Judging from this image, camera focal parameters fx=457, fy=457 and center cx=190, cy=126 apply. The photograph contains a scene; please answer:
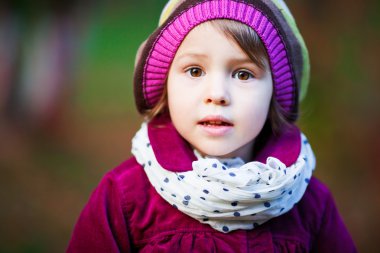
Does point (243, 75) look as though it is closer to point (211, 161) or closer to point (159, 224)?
point (211, 161)

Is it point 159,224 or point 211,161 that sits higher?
point 211,161

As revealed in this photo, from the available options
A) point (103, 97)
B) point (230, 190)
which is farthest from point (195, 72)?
point (103, 97)

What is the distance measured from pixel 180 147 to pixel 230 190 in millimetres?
197

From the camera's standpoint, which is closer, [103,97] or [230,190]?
[230,190]

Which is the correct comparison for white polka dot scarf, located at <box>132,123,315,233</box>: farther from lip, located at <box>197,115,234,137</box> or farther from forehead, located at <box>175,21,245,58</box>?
forehead, located at <box>175,21,245,58</box>

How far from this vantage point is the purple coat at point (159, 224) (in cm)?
112

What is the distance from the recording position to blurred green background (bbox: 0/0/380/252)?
244cm

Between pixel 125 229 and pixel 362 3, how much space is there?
6.64 feet

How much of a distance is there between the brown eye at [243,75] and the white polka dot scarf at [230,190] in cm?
21

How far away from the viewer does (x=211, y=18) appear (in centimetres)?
111

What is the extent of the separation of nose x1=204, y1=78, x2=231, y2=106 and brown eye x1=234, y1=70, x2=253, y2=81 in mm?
52

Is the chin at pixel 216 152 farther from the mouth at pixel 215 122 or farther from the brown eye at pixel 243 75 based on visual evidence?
the brown eye at pixel 243 75

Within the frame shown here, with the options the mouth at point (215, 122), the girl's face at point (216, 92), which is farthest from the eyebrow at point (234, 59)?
the mouth at point (215, 122)

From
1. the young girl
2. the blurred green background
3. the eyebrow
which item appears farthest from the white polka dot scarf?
the blurred green background
